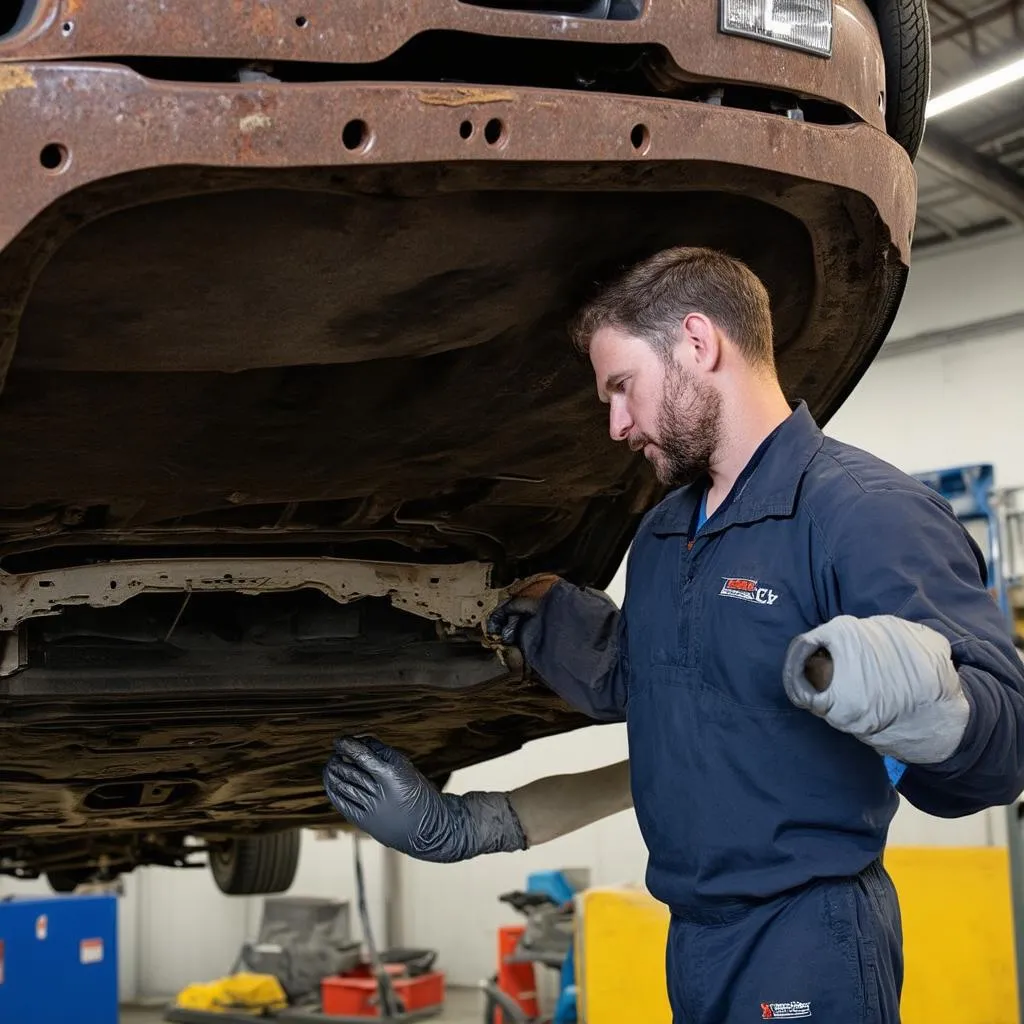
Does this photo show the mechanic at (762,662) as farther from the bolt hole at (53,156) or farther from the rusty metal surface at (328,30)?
the bolt hole at (53,156)

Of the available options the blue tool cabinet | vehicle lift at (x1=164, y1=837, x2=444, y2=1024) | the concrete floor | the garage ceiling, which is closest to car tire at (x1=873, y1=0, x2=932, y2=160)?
the garage ceiling

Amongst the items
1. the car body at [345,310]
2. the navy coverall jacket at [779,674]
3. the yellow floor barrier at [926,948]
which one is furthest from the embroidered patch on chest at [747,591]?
the yellow floor barrier at [926,948]

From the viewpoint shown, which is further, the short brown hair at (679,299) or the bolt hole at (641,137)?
the short brown hair at (679,299)

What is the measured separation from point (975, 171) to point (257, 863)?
20.8 ft

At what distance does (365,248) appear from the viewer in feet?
4.67

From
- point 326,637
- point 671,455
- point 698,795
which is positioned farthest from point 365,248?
point 326,637

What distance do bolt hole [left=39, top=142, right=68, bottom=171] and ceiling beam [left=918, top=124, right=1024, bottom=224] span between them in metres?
7.54

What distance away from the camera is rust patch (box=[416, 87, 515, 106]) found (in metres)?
1.25

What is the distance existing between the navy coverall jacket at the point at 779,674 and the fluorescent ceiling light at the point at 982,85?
594cm

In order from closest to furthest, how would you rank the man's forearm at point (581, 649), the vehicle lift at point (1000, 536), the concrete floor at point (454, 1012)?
the man's forearm at point (581, 649) → the vehicle lift at point (1000, 536) → the concrete floor at point (454, 1012)

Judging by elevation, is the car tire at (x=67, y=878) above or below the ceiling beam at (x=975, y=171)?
below

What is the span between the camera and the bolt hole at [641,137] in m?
1.34

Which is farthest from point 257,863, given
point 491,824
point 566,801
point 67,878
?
point 491,824

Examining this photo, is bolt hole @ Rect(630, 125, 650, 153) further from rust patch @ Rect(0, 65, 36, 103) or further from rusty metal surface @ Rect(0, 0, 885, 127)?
rust patch @ Rect(0, 65, 36, 103)
